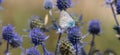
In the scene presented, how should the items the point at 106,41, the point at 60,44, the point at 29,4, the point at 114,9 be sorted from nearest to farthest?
the point at 60,44
the point at 114,9
the point at 106,41
the point at 29,4

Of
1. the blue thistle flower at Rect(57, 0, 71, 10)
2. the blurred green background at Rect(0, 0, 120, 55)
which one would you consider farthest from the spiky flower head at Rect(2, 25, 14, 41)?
the blurred green background at Rect(0, 0, 120, 55)

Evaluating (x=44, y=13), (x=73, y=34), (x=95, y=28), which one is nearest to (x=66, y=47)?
(x=73, y=34)

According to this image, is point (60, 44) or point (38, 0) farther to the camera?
point (38, 0)

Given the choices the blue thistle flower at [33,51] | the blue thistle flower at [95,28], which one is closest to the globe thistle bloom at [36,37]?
the blue thistle flower at [33,51]

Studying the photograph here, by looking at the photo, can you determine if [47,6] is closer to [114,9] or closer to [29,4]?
[114,9]

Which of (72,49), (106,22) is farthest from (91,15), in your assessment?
(72,49)

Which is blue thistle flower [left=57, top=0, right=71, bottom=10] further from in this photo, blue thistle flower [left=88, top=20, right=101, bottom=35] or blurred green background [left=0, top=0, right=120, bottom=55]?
blurred green background [left=0, top=0, right=120, bottom=55]

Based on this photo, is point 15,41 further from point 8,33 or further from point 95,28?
point 95,28
